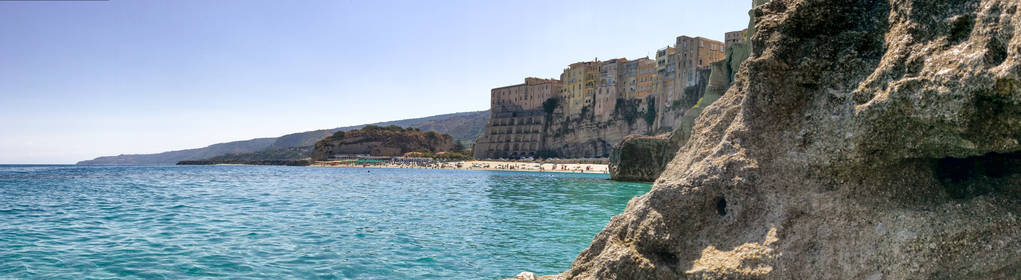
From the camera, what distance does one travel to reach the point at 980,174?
3662 millimetres

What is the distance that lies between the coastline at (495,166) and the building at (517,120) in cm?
582

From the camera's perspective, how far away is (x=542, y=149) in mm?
107688

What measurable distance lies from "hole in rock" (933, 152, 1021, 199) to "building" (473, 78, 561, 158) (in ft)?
342

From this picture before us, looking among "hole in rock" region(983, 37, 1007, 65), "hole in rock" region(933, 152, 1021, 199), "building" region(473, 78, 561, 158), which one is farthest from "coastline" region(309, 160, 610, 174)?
"hole in rock" region(983, 37, 1007, 65)

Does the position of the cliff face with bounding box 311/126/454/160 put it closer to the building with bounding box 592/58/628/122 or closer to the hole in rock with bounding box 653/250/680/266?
the building with bounding box 592/58/628/122

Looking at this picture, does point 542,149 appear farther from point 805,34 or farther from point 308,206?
point 805,34

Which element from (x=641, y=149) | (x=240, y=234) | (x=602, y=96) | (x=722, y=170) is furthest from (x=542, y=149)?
(x=722, y=170)

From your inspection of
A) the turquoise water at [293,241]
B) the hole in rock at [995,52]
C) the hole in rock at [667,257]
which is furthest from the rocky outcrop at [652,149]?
the hole in rock at [995,52]

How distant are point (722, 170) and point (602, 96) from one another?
95160 millimetres

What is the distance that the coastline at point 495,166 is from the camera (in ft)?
265

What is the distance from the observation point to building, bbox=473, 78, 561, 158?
109812mm

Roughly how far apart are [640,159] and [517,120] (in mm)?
68892

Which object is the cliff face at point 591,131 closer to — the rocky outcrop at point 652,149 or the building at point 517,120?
the building at point 517,120

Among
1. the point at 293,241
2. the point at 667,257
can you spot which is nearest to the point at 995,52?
the point at 667,257
